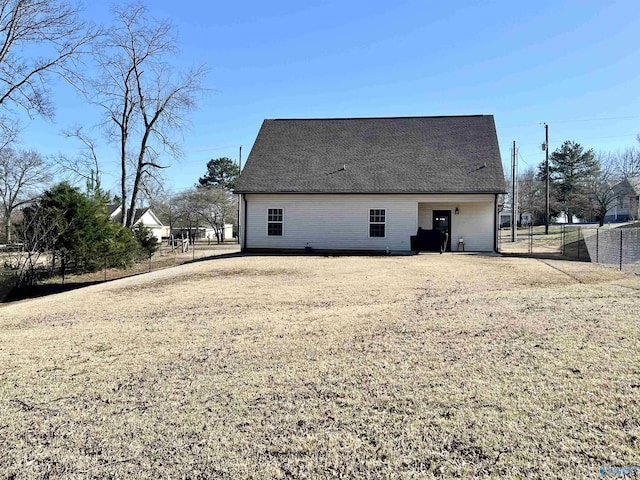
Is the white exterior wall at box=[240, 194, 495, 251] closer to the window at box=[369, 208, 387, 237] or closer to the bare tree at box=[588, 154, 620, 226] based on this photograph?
the window at box=[369, 208, 387, 237]

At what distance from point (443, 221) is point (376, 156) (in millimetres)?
4822

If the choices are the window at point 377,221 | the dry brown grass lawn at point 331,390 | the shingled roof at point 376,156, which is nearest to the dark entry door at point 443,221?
the shingled roof at point 376,156

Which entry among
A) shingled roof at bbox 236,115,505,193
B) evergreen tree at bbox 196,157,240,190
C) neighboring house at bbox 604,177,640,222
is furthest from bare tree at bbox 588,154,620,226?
evergreen tree at bbox 196,157,240,190

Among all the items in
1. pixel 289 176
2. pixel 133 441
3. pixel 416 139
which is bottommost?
pixel 133 441

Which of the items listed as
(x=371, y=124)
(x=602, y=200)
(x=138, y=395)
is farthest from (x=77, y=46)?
(x=602, y=200)

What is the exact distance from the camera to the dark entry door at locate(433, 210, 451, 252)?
65.6 feet

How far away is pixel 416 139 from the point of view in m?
22.5

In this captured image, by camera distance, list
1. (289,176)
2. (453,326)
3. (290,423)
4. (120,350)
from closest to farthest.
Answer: (290,423) < (120,350) < (453,326) < (289,176)

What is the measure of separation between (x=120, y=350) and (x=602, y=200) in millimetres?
41005

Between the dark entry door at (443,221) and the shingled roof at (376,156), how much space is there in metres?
1.61

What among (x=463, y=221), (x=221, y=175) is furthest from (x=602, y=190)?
(x=221, y=175)

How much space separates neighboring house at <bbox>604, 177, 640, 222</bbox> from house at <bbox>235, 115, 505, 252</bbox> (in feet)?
78.8

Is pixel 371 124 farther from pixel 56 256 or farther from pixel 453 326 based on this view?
pixel 453 326

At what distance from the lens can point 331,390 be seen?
3.78 metres
